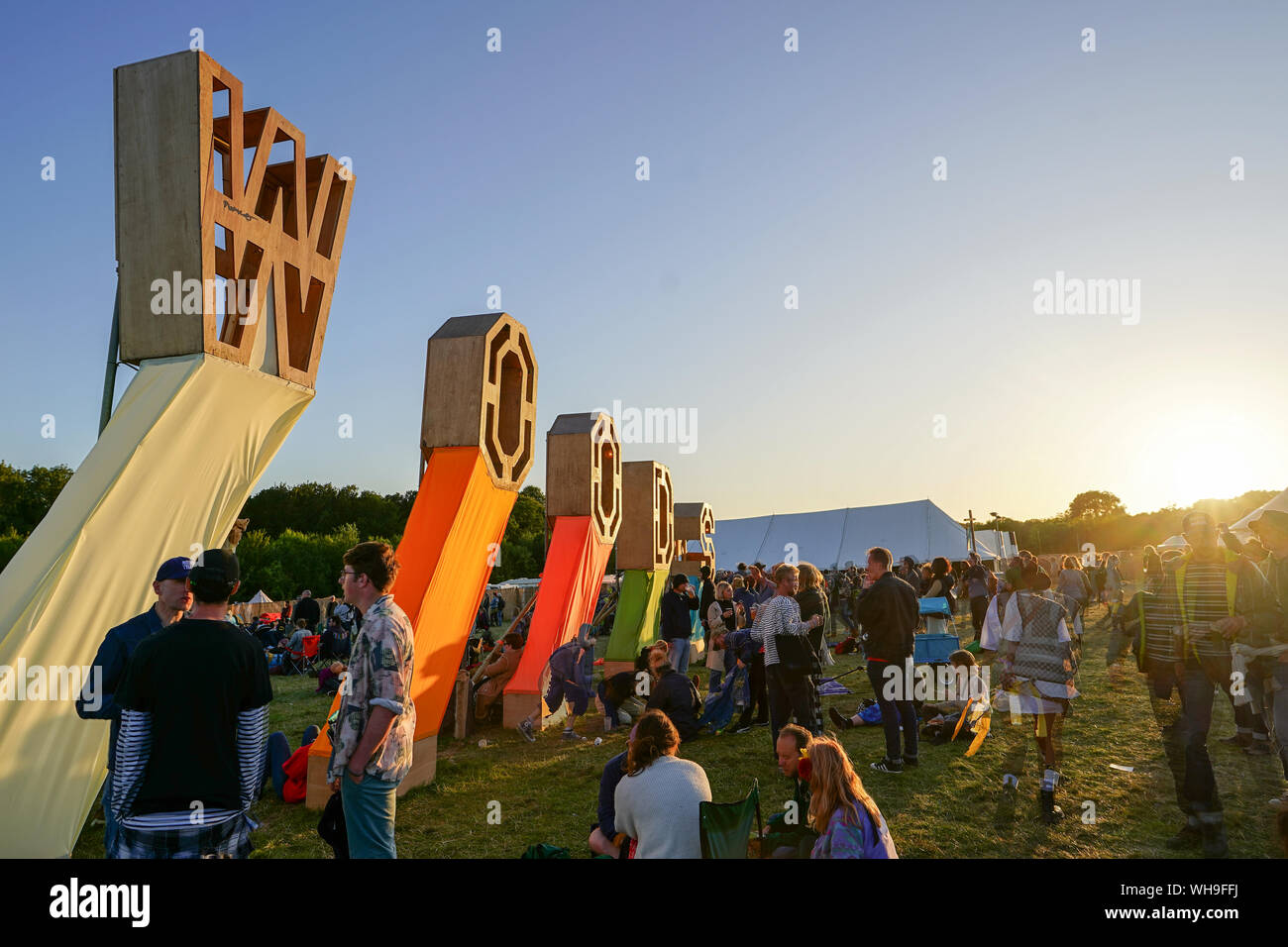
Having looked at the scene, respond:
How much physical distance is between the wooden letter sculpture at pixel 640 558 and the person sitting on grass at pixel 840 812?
9.26 m

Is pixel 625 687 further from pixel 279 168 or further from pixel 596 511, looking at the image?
pixel 279 168

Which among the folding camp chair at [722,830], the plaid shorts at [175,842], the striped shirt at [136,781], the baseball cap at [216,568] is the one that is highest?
the baseball cap at [216,568]

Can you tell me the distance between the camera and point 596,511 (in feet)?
39.3

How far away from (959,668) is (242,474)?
774 centimetres

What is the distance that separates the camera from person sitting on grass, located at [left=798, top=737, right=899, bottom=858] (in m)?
3.28

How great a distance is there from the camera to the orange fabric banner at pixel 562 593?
9781 millimetres

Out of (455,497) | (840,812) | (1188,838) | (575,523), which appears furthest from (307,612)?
(1188,838)

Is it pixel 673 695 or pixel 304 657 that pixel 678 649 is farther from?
pixel 304 657

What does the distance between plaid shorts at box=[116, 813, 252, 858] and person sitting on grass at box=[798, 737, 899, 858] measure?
98.8 inches

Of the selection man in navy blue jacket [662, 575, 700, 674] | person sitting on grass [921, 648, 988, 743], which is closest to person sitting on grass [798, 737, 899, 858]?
person sitting on grass [921, 648, 988, 743]

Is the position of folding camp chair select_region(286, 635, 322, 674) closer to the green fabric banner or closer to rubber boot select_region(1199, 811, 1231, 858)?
the green fabric banner

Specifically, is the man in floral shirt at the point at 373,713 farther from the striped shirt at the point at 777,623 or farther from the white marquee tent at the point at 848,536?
the white marquee tent at the point at 848,536

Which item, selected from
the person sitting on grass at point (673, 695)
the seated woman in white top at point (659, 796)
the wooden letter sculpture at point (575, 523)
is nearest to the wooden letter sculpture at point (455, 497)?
the person sitting on grass at point (673, 695)
